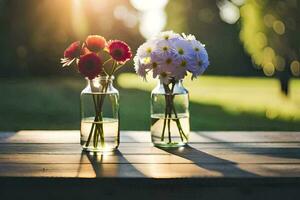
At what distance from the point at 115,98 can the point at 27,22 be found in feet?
53.7

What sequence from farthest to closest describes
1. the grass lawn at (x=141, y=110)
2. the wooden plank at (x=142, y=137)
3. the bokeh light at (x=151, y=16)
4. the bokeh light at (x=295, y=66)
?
1. the bokeh light at (x=151, y=16)
2. the bokeh light at (x=295, y=66)
3. the grass lawn at (x=141, y=110)
4. the wooden plank at (x=142, y=137)

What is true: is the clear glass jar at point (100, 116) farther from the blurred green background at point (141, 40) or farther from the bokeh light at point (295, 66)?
the bokeh light at point (295, 66)

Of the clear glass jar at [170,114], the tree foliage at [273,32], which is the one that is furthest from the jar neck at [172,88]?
the tree foliage at [273,32]

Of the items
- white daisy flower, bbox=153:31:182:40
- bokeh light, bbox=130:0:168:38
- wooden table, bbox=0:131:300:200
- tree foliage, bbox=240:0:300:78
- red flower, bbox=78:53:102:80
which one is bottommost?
wooden table, bbox=0:131:300:200

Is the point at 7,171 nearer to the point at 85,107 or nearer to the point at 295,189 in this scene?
the point at 85,107

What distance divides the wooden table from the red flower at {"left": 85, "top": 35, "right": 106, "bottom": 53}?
0.39m

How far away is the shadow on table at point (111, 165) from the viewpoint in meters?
2.18

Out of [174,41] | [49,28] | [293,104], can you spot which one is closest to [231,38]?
[49,28]

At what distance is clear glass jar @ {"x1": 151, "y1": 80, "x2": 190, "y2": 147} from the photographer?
107 inches

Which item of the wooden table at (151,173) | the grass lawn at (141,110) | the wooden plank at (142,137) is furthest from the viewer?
the grass lawn at (141,110)

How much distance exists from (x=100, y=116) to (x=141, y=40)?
21.9m

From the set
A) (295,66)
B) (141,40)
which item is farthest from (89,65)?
(141,40)

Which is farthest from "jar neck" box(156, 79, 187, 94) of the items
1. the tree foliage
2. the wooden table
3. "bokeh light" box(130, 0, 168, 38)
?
"bokeh light" box(130, 0, 168, 38)

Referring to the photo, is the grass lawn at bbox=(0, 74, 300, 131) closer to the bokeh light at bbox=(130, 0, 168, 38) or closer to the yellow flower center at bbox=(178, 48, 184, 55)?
the yellow flower center at bbox=(178, 48, 184, 55)
